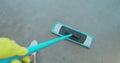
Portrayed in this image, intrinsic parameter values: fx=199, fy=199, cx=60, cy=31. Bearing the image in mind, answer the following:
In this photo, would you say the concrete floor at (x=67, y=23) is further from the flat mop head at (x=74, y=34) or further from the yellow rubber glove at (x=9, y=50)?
the yellow rubber glove at (x=9, y=50)

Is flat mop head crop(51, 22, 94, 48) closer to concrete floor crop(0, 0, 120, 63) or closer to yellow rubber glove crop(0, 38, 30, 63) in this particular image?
concrete floor crop(0, 0, 120, 63)

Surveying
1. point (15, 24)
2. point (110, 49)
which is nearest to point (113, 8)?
point (110, 49)

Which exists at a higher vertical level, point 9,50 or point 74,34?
point 74,34

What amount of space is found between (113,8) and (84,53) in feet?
1.62

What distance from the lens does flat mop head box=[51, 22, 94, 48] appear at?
1.43 meters

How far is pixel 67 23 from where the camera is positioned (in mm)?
1499

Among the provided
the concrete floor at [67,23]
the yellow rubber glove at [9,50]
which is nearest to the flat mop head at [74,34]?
the concrete floor at [67,23]

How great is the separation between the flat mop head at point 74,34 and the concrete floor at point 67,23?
0.03 metres

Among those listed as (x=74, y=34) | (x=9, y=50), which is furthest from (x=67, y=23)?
Result: (x=9, y=50)

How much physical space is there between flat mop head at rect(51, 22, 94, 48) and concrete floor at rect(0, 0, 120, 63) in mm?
32

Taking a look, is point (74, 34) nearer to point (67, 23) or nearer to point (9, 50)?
point (67, 23)

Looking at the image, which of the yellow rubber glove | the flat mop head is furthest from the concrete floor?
the yellow rubber glove

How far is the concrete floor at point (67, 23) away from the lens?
54.8 inches

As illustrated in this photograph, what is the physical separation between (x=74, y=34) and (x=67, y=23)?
0.38 feet
